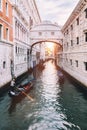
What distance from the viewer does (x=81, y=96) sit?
1582cm

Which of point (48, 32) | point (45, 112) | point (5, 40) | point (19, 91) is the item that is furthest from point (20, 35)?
point (45, 112)

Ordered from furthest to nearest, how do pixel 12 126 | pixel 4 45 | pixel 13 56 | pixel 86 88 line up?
pixel 13 56, pixel 4 45, pixel 86 88, pixel 12 126

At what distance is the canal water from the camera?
992 cm

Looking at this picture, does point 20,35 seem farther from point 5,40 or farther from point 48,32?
point 48,32

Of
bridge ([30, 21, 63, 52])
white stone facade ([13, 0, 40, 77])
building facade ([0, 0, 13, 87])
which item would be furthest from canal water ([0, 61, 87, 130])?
bridge ([30, 21, 63, 52])

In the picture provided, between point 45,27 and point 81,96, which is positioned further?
point 45,27

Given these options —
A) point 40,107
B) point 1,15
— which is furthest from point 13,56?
point 40,107

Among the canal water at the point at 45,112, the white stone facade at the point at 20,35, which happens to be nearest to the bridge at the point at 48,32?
the white stone facade at the point at 20,35

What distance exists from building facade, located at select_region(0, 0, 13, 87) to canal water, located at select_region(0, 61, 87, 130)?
2.96m

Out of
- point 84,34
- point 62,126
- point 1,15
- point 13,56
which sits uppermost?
point 1,15

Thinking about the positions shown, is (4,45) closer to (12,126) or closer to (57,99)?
(57,99)

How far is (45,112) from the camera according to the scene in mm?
12023

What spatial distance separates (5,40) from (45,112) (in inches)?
388

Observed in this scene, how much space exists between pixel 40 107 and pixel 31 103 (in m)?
1.19
